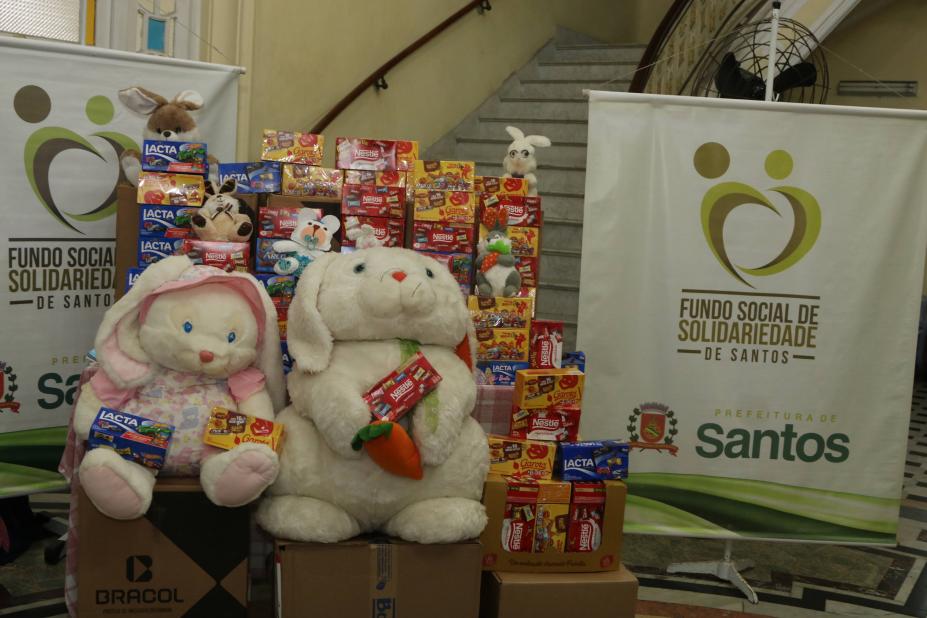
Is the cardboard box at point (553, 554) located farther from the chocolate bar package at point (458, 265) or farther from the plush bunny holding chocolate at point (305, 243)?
the plush bunny holding chocolate at point (305, 243)

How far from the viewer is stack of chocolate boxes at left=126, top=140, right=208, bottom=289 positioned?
278 centimetres

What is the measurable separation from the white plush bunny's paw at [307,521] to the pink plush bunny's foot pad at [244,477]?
0.08m

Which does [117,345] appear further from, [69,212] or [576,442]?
[576,442]

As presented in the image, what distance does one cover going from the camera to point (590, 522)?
2.42 meters

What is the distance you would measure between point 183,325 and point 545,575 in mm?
1135

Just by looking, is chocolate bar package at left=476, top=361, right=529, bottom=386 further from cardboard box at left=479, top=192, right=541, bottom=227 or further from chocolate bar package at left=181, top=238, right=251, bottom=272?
chocolate bar package at left=181, top=238, right=251, bottom=272

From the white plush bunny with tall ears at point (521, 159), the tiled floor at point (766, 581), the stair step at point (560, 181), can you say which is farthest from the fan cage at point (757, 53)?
the tiled floor at point (766, 581)

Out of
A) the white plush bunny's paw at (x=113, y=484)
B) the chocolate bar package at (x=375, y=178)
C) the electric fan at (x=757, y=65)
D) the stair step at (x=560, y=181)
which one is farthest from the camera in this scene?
the stair step at (x=560, y=181)

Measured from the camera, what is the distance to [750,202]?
3.04 meters

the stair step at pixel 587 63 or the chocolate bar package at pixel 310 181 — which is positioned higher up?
the stair step at pixel 587 63

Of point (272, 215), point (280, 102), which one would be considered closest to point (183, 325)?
point (272, 215)

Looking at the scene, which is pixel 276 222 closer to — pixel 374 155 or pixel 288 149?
pixel 288 149

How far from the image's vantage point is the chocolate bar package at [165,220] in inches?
109

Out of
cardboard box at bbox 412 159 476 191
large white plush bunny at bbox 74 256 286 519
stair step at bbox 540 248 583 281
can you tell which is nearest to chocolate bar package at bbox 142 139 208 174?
large white plush bunny at bbox 74 256 286 519
